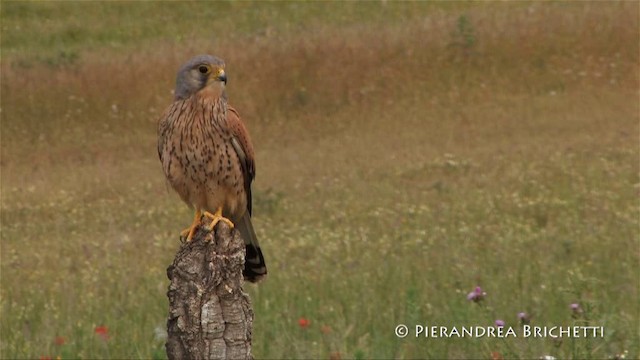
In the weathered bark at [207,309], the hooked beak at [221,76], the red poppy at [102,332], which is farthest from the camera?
the red poppy at [102,332]

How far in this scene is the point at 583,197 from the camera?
14.0m

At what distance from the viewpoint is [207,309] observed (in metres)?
3.64

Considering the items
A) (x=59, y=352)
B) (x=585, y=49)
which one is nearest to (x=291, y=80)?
(x=585, y=49)

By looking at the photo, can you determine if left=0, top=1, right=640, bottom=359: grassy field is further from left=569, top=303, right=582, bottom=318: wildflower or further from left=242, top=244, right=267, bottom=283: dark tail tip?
left=242, top=244, right=267, bottom=283: dark tail tip

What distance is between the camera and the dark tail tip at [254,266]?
490 centimetres

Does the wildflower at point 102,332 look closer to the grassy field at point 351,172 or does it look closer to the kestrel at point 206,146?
the grassy field at point 351,172

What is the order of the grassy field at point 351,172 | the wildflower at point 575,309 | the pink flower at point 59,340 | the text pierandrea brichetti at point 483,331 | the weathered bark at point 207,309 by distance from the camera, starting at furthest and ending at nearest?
the grassy field at point 351,172
the pink flower at point 59,340
the text pierandrea brichetti at point 483,331
the wildflower at point 575,309
the weathered bark at point 207,309

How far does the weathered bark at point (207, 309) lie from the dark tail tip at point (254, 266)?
1.08m

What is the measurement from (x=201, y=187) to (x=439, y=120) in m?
16.5

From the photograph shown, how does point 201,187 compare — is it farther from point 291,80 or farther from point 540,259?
point 291,80

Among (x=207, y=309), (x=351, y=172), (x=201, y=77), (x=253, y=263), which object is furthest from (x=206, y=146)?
(x=351, y=172)

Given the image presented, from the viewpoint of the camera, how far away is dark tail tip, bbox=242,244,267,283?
16.1 ft

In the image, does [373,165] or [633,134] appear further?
[633,134]

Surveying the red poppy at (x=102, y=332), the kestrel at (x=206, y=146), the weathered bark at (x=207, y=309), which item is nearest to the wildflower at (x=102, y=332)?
the red poppy at (x=102, y=332)
